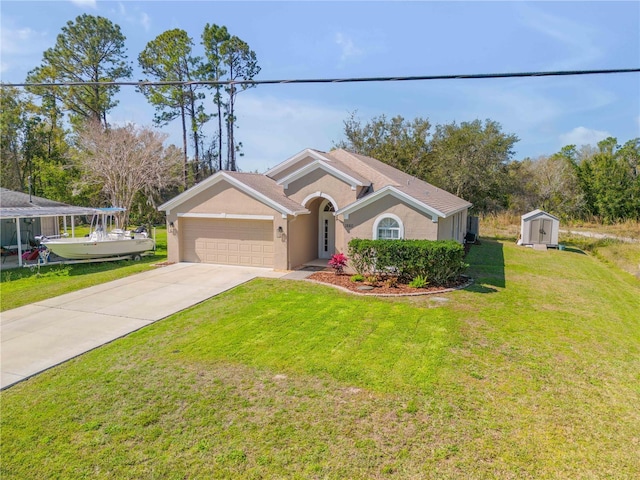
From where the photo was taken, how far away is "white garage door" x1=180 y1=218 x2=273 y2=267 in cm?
1731

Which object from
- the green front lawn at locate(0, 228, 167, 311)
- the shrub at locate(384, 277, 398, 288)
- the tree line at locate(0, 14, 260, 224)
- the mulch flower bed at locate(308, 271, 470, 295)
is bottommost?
the green front lawn at locate(0, 228, 167, 311)

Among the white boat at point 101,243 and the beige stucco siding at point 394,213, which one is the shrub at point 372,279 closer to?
the beige stucco siding at point 394,213

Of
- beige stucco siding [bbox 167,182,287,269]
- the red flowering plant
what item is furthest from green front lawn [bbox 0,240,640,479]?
beige stucco siding [bbox 167,182,287,269]

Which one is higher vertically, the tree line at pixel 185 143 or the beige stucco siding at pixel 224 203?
the tree line at pixel 185 143

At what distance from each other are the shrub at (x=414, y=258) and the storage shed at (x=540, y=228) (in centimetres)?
1352

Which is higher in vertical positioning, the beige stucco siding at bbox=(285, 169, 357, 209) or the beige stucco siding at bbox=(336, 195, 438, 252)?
the beige stucco siding at bbox=(285, 169, 357, 209)

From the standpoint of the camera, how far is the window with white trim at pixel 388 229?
1532 centimetres

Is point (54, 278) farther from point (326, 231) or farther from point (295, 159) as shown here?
point (326, 231)

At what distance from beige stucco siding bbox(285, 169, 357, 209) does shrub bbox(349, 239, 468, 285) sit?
3.37 meters

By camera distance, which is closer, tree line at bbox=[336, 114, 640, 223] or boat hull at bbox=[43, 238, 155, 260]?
boat hull at bbox=[43, 238, 155, 260]

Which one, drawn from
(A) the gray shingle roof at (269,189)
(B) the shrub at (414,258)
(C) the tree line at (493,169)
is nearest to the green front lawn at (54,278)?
(A) the gray shingle roof at (269,189)

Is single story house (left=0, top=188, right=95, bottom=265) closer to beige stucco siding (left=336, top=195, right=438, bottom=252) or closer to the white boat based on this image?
the white boat

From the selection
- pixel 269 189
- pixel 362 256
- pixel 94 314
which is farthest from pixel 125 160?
pixel 362 256

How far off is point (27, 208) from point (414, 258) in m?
19.5
